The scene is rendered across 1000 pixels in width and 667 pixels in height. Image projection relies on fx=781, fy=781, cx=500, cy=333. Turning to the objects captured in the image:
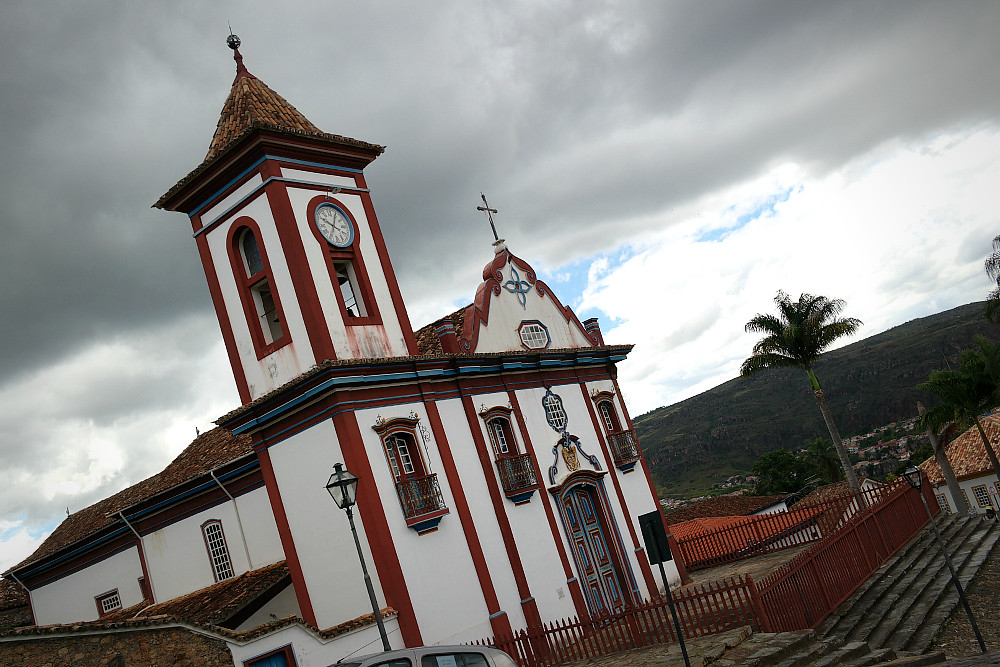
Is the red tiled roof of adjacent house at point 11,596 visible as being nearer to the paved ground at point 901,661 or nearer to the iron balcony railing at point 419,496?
the iron balcony railing at point 419,496

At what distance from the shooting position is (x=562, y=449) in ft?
69.3

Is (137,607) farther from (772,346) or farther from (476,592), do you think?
(772,346)

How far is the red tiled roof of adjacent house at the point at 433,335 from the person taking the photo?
19.7 m

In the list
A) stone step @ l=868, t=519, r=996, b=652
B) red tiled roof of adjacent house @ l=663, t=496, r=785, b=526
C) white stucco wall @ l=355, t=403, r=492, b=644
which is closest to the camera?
stone step @ l=868, t=519, r=996, b=652

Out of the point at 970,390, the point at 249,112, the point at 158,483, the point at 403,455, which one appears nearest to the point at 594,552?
the point at 403,455

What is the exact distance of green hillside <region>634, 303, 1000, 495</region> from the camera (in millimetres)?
101375

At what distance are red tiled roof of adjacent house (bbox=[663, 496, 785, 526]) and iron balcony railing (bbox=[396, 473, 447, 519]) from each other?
23.0 meters

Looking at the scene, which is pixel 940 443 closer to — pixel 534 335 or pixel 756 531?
pixel 756 531

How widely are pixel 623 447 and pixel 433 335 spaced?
6.97 m

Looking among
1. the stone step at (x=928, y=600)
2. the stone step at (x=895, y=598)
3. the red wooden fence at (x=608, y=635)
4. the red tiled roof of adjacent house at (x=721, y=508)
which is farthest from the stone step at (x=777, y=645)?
the red tiled roof of adjacent house at (x=721, y=508)

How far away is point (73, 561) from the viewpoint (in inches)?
944

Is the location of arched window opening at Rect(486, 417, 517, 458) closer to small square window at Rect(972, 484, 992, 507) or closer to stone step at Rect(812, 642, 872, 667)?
stone step at Rect(812, 642, 872, 667)

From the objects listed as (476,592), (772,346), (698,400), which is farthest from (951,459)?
(698,400)

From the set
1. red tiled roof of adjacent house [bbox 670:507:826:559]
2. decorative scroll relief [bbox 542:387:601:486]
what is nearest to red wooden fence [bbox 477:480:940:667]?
decorative scroll relief [bbox 542:387:601:486]
